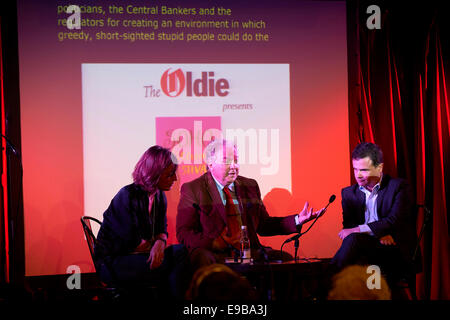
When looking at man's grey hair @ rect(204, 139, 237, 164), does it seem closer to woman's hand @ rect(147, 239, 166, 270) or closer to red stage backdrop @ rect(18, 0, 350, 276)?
red stage backdrop @ rect(18, 0, 350, 276)

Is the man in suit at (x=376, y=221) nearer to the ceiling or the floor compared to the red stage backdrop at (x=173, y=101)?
nearer to the floor

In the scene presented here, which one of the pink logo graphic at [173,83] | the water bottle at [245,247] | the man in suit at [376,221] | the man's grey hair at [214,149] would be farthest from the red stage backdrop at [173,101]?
the water bottle at [245,247]

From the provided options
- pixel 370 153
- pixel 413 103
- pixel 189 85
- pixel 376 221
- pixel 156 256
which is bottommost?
pixel 156 256

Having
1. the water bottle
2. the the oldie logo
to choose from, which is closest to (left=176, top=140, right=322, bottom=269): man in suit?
the water bottle

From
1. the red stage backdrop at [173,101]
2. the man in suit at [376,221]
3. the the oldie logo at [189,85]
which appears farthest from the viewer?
the the oldie logo at [189,85]

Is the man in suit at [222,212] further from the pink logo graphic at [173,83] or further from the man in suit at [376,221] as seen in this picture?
the pink logo graphic at [173,83]

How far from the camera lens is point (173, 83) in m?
4.25

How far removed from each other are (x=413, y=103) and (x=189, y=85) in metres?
2.08

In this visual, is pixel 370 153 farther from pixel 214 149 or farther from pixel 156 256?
pixel 156 256

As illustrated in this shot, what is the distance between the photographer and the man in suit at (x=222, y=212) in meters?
3.41

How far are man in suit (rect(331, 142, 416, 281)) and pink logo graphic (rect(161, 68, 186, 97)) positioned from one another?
1650mm

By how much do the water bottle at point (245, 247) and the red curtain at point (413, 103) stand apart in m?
1.66

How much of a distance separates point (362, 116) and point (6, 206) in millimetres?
3234

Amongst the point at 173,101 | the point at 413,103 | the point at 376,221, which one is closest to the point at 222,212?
the point at 376,221
